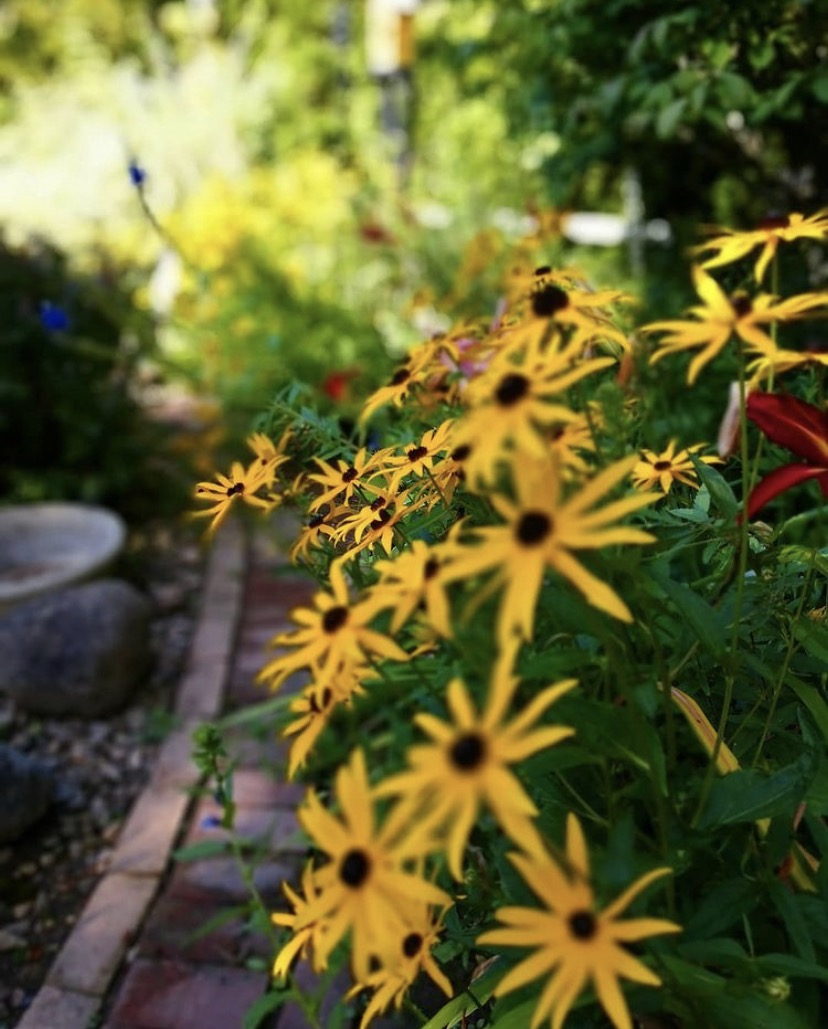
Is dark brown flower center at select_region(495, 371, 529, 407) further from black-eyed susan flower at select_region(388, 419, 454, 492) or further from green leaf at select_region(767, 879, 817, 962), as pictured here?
green leaf at select_region(767, 879, 817, 962)

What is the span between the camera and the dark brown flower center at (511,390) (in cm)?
67

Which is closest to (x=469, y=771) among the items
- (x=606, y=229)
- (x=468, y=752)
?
(x=468, y=752)

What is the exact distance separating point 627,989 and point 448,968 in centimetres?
55

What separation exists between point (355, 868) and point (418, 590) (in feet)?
0.66

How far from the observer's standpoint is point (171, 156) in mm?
6180

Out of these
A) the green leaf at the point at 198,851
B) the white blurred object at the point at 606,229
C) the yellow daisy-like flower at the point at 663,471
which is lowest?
the green leaf at the point at 198,851

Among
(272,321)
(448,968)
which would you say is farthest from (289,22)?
(448,968)

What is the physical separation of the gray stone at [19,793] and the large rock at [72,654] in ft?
1.16

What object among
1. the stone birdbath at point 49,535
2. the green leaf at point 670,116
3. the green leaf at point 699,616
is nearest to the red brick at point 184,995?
the green leaf at point 699,616

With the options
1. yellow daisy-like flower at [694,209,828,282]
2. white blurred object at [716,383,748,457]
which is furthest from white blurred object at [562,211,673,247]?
yellow daisy-like flower at [694,209,828,282]

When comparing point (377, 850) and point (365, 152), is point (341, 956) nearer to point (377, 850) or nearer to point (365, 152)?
point (377, 850)

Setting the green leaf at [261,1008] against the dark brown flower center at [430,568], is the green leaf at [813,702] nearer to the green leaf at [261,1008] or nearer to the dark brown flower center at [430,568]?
the dark brown flower center at [430,568]

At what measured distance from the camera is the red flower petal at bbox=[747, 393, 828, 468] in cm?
94

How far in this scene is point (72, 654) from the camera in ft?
7.48
